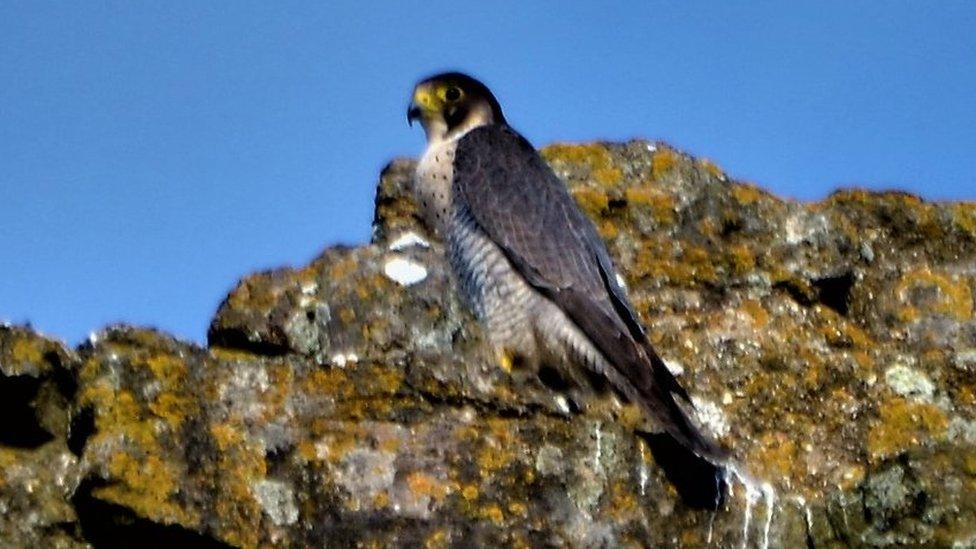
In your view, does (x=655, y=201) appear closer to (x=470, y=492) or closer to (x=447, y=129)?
(x=447, y=129)

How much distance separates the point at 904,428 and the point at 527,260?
1.74 meters

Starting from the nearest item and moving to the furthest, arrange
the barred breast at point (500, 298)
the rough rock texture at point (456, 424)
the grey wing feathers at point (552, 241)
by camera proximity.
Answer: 1. the rough rock texture at point (456, 424)
2. the grey wing feathers at point (552, 241)
3. the barred breast at point (500, 298)

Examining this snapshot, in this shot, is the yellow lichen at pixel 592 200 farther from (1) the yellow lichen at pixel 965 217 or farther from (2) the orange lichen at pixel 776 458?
(2) the orange lichen at pixel 776 458

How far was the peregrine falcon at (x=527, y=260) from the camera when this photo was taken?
17.9 ft

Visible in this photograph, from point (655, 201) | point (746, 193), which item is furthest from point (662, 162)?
point (746, 193)

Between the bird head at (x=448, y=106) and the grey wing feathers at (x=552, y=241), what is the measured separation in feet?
0.48

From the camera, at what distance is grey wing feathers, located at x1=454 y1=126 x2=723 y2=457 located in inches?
207

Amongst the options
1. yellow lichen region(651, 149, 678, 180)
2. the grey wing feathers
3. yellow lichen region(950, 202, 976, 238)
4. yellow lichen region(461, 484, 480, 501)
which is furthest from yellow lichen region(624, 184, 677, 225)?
yellow lichen region(461, 484, 480, 501)

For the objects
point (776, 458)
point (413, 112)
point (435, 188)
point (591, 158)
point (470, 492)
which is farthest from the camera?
point (413, 112)

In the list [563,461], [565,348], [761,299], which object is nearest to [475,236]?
[565,348]

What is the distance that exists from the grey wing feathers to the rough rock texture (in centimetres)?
16

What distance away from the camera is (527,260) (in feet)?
20.2

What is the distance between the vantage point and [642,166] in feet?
20.4

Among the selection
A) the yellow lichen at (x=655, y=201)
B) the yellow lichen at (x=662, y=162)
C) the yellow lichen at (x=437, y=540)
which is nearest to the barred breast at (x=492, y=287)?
the yellow lichen at (x=655, y=201)
